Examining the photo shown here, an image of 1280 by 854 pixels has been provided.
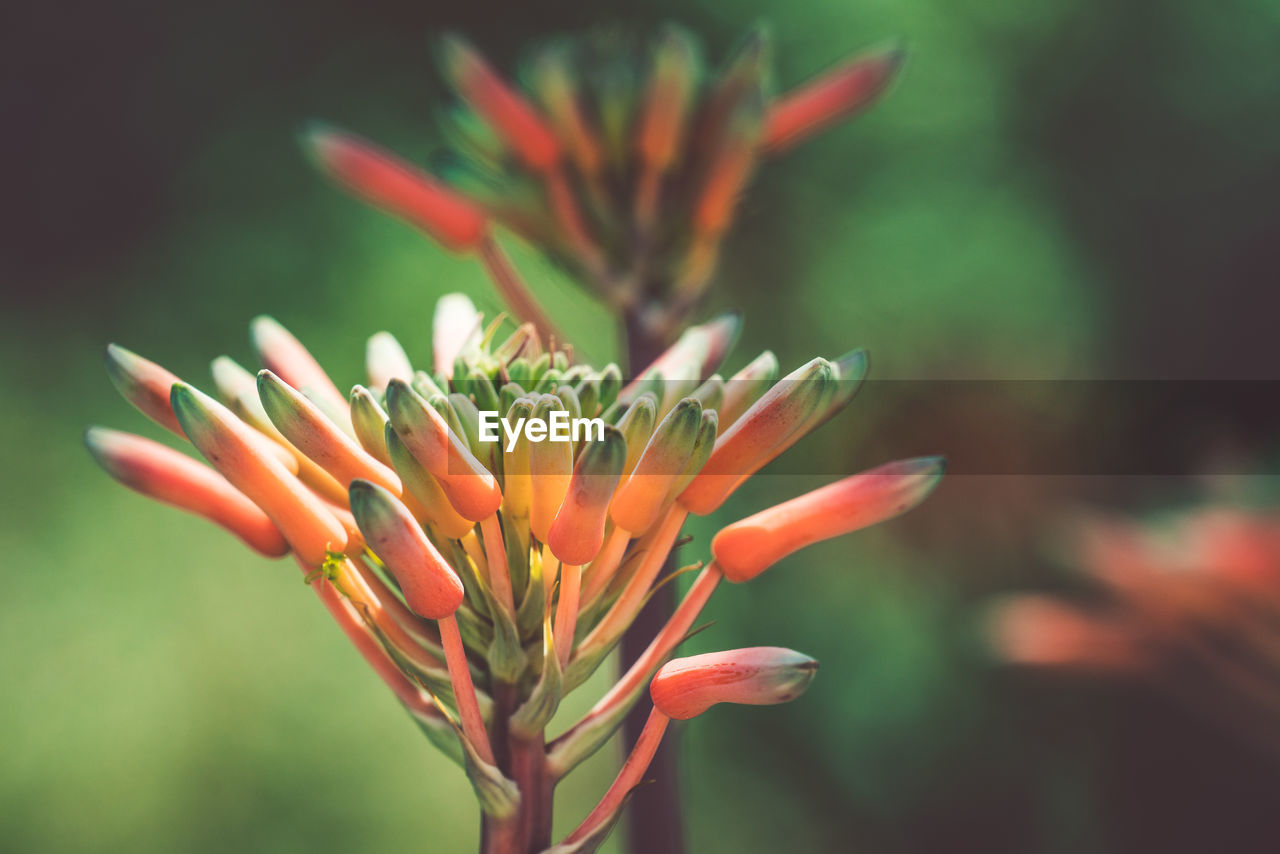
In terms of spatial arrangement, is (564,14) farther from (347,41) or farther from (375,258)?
(375,258)

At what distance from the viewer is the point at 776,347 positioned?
3.28 meters

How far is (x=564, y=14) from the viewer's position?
3496mm

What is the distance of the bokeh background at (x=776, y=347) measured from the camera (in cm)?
263

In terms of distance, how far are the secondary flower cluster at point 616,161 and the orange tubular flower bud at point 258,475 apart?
1.89 ft

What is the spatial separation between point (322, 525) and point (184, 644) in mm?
2409

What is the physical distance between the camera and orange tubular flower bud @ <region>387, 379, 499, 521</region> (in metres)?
0.51

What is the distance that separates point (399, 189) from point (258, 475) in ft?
2.26

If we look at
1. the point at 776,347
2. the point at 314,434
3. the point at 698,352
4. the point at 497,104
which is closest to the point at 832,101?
the point at 497,104

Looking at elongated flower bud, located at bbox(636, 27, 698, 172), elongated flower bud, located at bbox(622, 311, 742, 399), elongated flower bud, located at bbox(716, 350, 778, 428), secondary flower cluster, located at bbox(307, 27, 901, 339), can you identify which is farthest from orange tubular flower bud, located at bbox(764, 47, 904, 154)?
elongated flower bud, located at bbox(716, 350, 778, 428)

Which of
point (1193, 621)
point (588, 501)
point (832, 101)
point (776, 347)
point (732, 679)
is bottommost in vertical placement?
point (1193, 621)

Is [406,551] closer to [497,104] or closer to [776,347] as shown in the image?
[497,104]

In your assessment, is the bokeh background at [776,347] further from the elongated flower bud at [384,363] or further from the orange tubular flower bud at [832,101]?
the elongated flower bud at [384,363]

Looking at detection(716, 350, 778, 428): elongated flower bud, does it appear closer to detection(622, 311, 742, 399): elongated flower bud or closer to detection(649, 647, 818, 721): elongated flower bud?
detection(622, 311, 742, 399): elongated flower bud

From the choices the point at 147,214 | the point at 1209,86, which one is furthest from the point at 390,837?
the point at 1209,86
